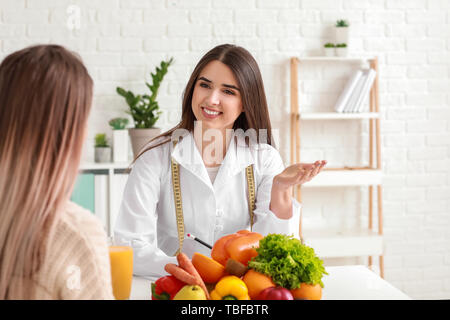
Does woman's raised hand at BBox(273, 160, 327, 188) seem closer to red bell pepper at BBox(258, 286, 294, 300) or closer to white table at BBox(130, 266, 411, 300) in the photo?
white table at BBox(130, 266, 411, 300)

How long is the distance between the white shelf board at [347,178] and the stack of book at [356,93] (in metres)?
0.43

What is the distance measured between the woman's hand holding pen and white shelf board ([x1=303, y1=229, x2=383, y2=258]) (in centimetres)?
159

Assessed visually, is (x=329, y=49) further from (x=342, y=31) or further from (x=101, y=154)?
(x=101, y=154)

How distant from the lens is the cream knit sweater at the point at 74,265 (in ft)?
2.45

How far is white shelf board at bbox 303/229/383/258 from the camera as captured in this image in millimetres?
3189

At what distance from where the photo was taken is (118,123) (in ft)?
10.1

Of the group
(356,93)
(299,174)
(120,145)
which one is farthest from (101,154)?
(299,174)

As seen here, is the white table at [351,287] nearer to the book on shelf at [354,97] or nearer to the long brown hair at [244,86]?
the long brown hair at [244,86]

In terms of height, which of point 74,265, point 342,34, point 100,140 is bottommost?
point 74,265

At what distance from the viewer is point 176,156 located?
71.6 inches

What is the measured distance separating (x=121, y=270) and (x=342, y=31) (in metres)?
2.68

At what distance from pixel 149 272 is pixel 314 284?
22.4 inches

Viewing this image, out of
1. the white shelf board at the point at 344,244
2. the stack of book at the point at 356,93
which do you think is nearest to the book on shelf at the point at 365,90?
the stack of book at the point at 356,93

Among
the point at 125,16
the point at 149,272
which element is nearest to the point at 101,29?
the point at 125,16
